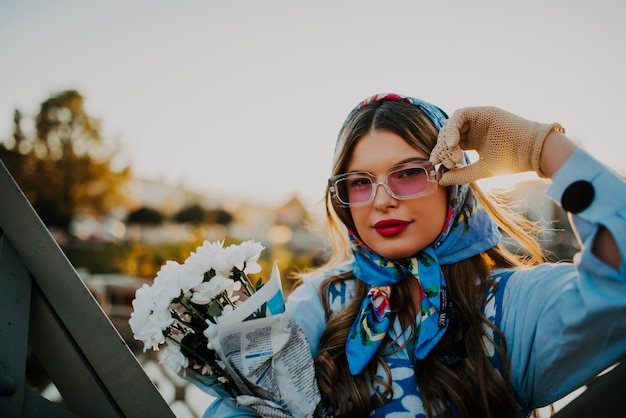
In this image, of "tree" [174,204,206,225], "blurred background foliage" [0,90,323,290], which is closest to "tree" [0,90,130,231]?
"blurred background foliage" [0,90,323,290]

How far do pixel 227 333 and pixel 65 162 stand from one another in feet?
87.7

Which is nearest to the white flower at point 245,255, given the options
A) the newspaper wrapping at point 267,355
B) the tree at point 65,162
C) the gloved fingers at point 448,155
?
the newspaper wrapping at point 267,355

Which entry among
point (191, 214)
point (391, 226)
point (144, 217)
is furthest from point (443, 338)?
point (144, 217)

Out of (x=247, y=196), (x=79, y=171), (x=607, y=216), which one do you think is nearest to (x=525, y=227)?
(x=607, y=216)

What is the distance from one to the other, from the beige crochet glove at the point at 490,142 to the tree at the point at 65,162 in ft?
83.2

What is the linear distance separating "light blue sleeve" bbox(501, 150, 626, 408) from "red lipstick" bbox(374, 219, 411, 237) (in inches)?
18.8

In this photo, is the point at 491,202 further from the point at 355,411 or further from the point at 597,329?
the point at 355,411

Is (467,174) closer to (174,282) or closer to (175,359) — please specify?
(174,282)

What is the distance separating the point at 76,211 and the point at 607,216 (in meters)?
28.6

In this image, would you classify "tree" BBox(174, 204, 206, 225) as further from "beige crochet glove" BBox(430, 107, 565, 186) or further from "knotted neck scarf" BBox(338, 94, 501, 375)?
"beige crochet glove" BBox(430, 107, 565, 186)

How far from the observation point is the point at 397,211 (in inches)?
69.7

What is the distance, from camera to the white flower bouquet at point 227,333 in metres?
1.40

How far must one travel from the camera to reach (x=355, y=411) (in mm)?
1661

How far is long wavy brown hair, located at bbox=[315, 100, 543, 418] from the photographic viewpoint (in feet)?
5.17
